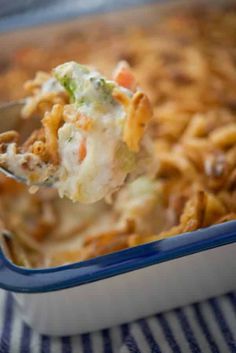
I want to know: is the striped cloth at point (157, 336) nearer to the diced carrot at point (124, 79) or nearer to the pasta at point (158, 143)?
the pasta at point (158, 143)

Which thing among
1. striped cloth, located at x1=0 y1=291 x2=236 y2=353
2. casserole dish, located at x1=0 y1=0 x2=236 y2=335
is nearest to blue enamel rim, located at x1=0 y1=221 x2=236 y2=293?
casserole dish, located at x1=0 y1=0 x2=236 y2=335

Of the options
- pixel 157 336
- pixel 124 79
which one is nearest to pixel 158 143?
pixel 124 79

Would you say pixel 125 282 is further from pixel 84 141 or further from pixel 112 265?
pixel 84 141

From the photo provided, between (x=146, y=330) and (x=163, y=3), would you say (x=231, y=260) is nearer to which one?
(x=146, y=330)

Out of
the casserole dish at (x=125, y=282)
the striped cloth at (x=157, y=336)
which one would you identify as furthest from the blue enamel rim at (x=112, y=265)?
the striped cloth at (x=157, y=336)

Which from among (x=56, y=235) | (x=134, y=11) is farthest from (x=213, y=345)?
(x=134, y=11)
